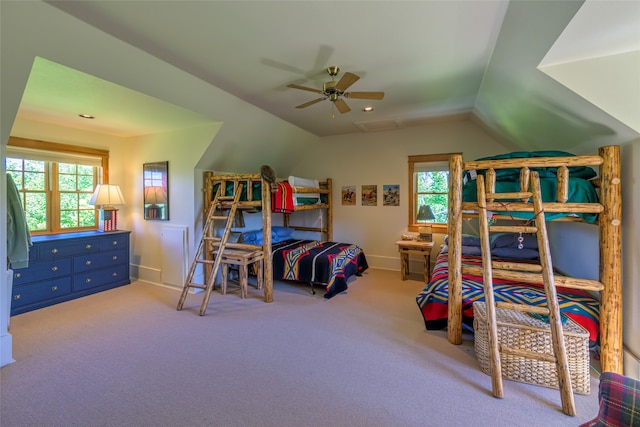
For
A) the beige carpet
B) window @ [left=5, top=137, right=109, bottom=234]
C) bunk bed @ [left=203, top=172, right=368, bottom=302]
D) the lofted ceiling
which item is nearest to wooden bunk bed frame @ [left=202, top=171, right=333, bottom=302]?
bunk bed @ [left=203, top=172, right=368, bottom=302]

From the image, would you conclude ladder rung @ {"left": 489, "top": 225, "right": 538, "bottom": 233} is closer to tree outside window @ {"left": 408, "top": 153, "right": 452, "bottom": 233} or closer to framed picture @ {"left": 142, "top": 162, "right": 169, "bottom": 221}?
tree outside window @ {"left": 408, "top": 153, "right": 452, "bottom": 233}

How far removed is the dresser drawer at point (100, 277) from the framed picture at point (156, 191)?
922mm

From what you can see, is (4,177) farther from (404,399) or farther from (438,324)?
(438,324)

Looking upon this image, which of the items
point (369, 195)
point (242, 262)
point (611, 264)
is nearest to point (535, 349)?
point (611, 264)

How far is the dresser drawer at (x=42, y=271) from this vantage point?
3393 mm

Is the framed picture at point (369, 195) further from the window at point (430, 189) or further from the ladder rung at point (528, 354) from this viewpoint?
the ladder rung at point (528, 354)

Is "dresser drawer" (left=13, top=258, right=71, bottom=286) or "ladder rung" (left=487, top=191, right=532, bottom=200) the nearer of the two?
"ladder rung" (left=487, top=191, right=532, bottom=200)

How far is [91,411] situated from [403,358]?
2.34 m

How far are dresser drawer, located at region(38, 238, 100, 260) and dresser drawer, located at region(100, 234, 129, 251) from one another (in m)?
0.08

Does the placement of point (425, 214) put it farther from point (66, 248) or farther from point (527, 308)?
point (66, 248)

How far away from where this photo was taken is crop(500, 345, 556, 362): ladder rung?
6.53 ft

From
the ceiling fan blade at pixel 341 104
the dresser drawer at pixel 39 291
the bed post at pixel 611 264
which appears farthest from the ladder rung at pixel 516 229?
the dresser drawer at pixel 39 291

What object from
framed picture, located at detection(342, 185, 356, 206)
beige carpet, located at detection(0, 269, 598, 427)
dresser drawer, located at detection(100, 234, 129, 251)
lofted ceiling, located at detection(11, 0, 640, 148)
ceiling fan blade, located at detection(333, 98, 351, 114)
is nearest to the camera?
beige carpet, located at detection(0, 269, 598, 427)

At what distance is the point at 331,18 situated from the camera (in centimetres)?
212
